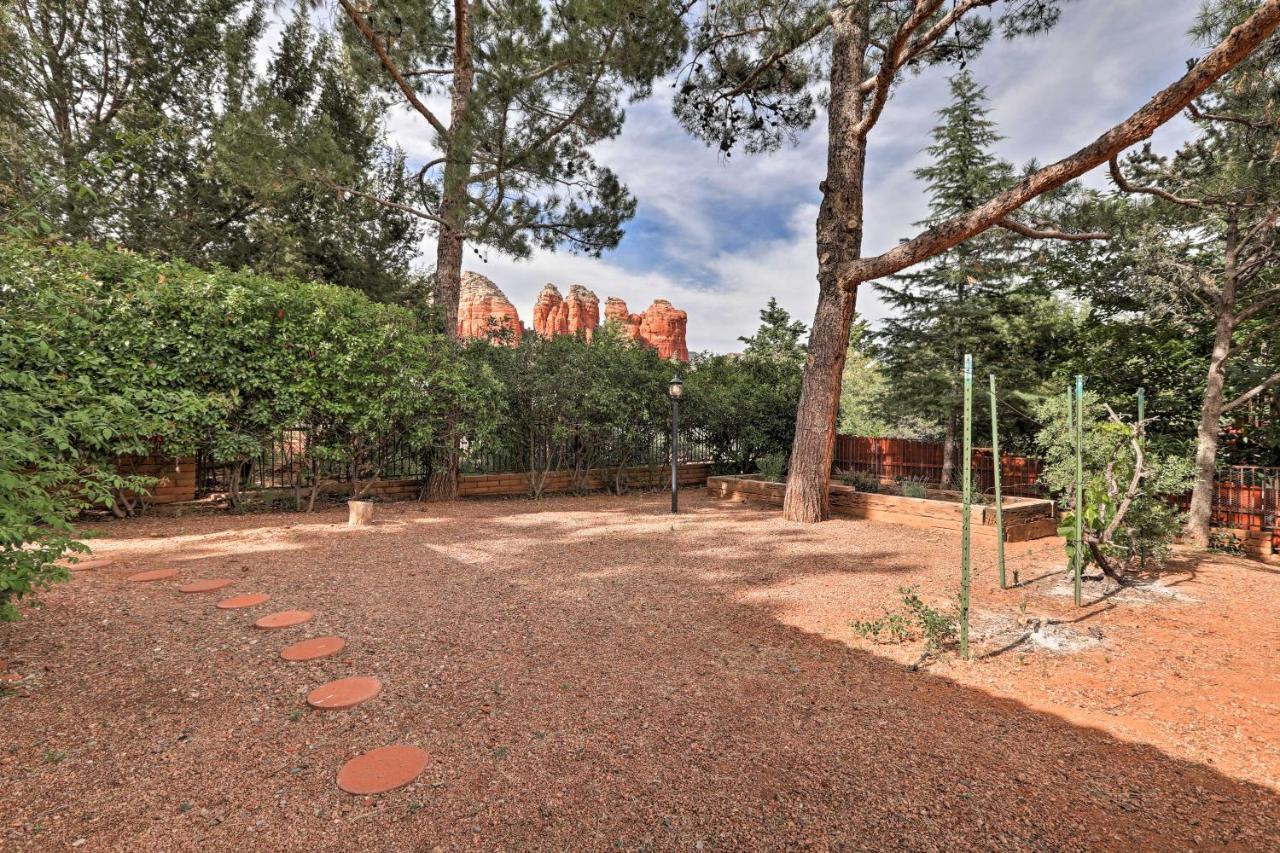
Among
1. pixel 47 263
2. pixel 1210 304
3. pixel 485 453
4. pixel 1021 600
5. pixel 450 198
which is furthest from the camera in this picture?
pixel 485 453

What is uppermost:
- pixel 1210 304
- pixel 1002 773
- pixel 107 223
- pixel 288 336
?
pixel 107 223

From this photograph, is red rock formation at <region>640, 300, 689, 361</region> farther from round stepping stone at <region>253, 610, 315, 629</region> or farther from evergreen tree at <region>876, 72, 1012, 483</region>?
round stepping stone at <region>253, 610, 315, 629</region>

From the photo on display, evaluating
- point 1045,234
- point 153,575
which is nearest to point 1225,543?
point 1045,234

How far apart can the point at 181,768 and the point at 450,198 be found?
27.0 feet

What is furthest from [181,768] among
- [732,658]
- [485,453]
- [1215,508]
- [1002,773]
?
[1215,508]

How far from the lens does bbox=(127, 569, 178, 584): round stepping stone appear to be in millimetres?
3857

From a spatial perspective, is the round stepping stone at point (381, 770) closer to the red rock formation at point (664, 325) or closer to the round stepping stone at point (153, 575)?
the round stepping stone at point (153, 575)

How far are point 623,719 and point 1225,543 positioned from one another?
8.64 meters

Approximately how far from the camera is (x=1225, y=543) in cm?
677

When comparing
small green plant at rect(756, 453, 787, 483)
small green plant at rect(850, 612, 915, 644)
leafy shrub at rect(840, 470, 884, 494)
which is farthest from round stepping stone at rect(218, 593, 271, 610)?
leafy shrub at rect(840, 470, 884, 494)

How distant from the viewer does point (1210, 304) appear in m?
7.18

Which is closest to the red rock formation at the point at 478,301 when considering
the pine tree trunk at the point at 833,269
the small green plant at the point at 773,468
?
the small green plant at the point at 773,468

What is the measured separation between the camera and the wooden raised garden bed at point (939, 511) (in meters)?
6.69

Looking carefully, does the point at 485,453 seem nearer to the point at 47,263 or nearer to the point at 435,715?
the point at 47,263
